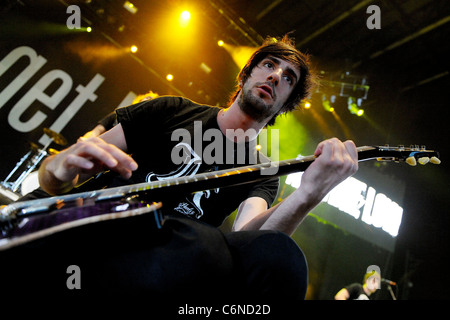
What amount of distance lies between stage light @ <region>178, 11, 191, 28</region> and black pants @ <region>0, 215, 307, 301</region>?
22.9 feet

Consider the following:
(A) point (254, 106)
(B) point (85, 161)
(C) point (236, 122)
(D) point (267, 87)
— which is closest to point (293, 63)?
(D) point (267, 87)

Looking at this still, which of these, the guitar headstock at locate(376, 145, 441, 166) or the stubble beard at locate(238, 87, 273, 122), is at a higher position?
the stubble beard at locate(238, 87, 273, 122)

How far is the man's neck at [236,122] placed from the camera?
230 cm

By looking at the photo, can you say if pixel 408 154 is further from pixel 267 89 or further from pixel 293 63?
pixel 293 63

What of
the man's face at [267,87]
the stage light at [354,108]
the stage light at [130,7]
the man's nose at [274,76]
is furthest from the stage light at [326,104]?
the man's nose at [274,76]

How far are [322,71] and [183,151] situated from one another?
267 inches

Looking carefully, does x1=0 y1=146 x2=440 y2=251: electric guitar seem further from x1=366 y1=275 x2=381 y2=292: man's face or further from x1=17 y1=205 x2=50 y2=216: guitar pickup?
x1=366 y1=275 x2=381 y2=292: man's face

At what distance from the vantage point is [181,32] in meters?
7.15

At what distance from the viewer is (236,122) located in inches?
91.7

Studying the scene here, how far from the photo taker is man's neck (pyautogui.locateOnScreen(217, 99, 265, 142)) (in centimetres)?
230

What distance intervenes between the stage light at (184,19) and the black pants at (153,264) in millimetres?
6985

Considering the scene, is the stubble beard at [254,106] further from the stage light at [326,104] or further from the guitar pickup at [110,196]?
the stage light at [326,104]

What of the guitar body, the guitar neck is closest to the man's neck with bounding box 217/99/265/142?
the guitar neck
